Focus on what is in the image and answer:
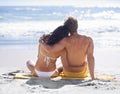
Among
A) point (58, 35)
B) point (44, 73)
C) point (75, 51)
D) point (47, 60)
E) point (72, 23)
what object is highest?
point (72, 23)

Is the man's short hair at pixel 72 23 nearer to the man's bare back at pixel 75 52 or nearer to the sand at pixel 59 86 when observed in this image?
the man's bare back at pixel 75 52

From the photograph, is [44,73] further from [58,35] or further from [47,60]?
[58,35]

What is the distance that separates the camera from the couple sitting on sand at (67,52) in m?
6.78

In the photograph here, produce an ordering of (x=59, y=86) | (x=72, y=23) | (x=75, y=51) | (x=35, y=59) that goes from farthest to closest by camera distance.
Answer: (x=35, y=59) < (x=75, y=51) < (x=72, y=23) < (x=59, y=86)

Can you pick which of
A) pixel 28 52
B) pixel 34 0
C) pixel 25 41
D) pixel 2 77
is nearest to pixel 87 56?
pixel 2 77

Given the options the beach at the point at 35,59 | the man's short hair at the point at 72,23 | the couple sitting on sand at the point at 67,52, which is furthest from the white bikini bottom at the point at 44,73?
the man's short hair at the point at 72,23

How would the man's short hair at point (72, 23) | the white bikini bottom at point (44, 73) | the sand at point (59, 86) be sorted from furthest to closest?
the white bikini bottom at point (44, 73)
the man's short hair at point (72, 23)
the sand at point (59, 86)

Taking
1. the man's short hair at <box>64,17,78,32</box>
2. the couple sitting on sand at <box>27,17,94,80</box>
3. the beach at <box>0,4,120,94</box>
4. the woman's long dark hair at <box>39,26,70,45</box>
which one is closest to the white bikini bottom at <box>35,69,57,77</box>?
the couple sitting on sand at <box>27,17,94,80</box>

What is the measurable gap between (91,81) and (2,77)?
142 centimetres

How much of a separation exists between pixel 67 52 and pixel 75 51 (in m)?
0.13

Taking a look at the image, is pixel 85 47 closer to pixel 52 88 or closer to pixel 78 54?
pixel 78 54

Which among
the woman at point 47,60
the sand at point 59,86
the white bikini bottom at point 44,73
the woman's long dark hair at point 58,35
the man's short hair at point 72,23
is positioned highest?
the man's short hair at point 72,23

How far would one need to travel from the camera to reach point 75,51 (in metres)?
6.85

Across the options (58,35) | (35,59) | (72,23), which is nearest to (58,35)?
(58,35)
